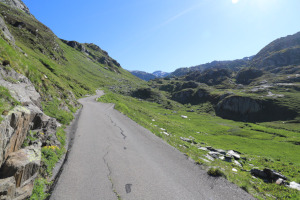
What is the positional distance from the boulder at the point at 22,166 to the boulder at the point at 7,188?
41 cm

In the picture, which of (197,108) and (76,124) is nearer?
(76,124)

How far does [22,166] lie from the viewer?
7016 millimetres

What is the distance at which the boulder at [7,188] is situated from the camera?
5.95 metres

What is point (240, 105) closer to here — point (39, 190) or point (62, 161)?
point (62, 161)

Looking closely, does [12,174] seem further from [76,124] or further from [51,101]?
[51,101]

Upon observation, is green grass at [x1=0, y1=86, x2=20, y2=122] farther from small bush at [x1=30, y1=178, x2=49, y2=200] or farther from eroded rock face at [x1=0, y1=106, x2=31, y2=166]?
small bush at [x1=30, y1=178, x2=49, y2=200]

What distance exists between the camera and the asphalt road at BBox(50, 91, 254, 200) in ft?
27.3

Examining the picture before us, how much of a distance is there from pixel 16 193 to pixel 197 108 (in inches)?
5665

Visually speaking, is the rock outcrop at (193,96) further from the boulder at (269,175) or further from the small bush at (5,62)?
the small bush at (5,62)

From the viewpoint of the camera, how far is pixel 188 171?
11523 millimetres

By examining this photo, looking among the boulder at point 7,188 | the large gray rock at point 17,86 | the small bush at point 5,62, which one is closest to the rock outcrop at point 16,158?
the boulder at point 7,188

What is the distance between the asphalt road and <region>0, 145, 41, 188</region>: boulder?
1.47m

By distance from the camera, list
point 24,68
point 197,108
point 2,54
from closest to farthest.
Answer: point 2,54
point 24,68
point 197,108

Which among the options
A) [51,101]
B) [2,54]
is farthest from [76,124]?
[2,54]
